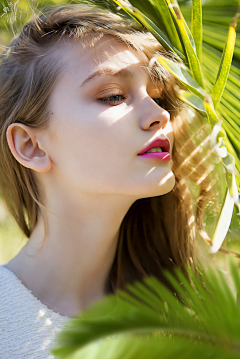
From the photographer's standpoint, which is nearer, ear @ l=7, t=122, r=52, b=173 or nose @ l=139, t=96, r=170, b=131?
nose @ l=139, t=96, r=170, b=131

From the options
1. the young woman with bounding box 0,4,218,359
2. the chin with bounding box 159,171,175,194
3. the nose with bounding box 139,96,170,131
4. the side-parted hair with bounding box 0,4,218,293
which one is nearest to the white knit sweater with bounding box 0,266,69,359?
the young woman with bounding box 0,4,218,359

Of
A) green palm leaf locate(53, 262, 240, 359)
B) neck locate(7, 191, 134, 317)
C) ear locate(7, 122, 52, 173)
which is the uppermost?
ear locate(7, 122, 52, 173)

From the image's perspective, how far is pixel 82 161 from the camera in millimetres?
1010

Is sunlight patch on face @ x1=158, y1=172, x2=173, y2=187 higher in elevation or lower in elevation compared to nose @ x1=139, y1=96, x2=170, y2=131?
lower

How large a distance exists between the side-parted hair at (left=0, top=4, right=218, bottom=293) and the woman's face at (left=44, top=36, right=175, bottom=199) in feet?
0.16

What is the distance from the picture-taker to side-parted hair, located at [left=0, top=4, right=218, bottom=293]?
3.58 feet

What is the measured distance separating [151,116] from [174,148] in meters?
0.34

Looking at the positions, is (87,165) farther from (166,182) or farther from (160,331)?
(160,331)

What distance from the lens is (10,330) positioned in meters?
1.09

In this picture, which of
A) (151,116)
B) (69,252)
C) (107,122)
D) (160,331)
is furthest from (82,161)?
(160,331)

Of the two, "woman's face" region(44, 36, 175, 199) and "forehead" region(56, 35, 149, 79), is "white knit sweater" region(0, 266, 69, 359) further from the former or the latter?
"forehead" region(56, 35, 149, 79)

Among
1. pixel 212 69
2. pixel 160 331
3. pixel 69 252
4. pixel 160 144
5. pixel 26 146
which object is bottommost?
pixel 160 331

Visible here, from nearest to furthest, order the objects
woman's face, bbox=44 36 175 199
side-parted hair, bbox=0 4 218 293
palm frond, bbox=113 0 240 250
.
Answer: palm frond, bbox=113 0 240 250 < woman's face, bbox=44 36 175 199 < side-parted hair, bbox=0 4 218 293

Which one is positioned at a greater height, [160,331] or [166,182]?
[166,182]
